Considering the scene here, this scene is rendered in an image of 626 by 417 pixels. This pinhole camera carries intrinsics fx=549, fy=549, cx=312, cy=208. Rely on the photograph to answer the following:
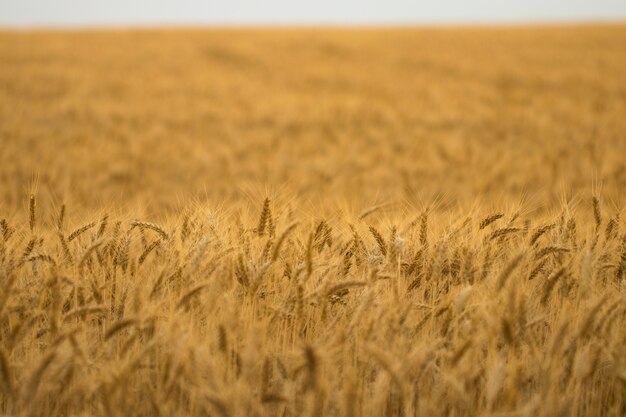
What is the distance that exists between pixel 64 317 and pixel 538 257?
1202 mm

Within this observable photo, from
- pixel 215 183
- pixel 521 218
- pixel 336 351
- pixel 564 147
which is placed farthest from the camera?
pixel 564 147

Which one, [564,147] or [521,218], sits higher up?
[564,147]

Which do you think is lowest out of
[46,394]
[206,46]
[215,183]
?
[46,394]

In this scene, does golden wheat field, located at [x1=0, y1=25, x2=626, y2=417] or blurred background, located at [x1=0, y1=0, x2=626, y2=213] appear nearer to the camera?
golden wheat field, located at [x1=0, y1=25, x2=626, y2=417]

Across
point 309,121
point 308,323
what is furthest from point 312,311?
point 309,121

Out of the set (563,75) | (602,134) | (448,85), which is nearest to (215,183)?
(602,134)

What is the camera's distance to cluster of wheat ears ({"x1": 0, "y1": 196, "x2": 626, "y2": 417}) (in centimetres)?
101

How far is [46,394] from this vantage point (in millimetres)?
1049

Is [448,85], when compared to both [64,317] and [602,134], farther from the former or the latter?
[64,317]

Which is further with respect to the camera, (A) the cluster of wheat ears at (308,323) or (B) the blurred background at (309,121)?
(B) the blurred background at (309,121)

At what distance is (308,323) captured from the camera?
1324mm

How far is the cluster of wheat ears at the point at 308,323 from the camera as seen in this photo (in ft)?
3.33

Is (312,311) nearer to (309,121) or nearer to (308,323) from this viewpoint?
(308,323)

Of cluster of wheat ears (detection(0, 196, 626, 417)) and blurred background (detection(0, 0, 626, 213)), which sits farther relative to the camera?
blurred background (detection(0, 0, 626, 213))
